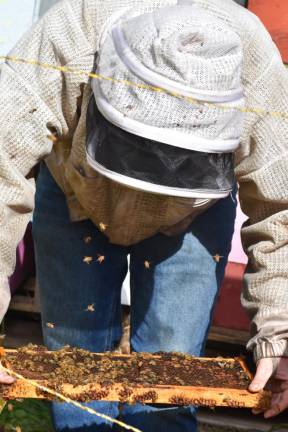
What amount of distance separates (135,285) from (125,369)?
50 cm

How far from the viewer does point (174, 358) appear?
2.89 metres

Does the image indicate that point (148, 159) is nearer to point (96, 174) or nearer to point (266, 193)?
point (96, 174)

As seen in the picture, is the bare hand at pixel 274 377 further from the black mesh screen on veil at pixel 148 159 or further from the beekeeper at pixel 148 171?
the black mesh screen on veil at pixel 148 159

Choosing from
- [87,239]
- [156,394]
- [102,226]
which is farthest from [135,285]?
[156,394]

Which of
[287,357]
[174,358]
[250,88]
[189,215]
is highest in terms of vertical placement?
A: [250,88]

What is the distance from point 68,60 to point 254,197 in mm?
835

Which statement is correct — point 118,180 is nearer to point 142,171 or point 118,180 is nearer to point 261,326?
point 142,171

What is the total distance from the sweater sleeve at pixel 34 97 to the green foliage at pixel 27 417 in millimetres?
1367

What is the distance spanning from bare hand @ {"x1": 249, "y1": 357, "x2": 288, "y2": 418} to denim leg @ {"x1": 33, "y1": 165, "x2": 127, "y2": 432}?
768 mm

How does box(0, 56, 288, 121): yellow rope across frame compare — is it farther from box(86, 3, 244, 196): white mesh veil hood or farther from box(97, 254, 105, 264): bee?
box(97, 254, 105, 264): bee

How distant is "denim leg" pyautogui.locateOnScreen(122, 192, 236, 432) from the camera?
302 cm

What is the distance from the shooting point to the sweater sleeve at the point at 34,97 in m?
2.41

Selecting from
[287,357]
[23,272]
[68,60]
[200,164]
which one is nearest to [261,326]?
[287,357]

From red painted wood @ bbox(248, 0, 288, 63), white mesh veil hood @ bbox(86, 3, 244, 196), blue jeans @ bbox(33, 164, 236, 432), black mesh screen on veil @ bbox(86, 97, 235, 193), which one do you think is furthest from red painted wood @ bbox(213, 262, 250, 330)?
white mesh veil hood @ bbox(86, 3, 244, 196)
